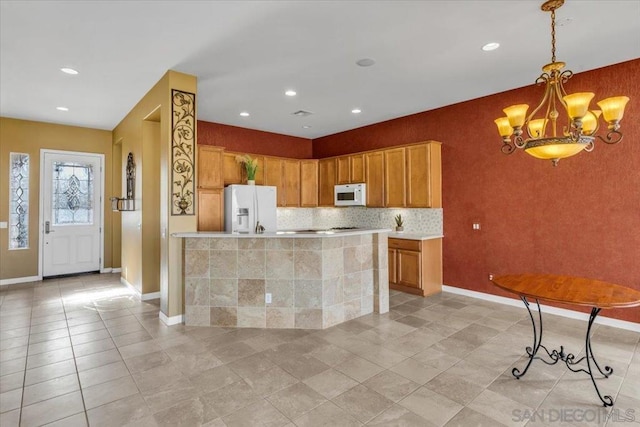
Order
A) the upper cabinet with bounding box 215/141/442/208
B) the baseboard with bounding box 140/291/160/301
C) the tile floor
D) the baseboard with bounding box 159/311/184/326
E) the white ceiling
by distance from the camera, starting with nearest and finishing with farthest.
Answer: the tile floor → the white ceiling → the baseboard with bounding box 159/311/184/326 → the baseboard with bounding box 140/291/160/301 → the upper cabinet with bounding box 215/141/442/208

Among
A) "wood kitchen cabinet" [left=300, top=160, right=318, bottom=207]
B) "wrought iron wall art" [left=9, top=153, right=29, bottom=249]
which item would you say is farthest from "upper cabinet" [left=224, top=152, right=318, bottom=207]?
"wrought iron wall art" [left=9, top=153, right=29, bottom=249]

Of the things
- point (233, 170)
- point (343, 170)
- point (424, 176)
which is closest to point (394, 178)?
point (424, 176)

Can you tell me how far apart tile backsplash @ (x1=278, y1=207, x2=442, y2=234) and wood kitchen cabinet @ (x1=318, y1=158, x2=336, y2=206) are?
350 mm

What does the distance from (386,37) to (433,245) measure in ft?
10.4

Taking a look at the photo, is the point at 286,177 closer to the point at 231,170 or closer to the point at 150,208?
the point at 231,170

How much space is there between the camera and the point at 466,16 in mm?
2816

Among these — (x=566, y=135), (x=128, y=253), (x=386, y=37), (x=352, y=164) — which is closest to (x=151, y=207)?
(x=128, y=253)

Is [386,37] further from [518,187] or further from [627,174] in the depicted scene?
[627,174]

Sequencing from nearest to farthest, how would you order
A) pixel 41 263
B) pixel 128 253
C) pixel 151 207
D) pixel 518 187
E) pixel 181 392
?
pixel 181 392 < pixel 518 187 < pixel 151 207 < pixel 128 253 < pixel 41 263

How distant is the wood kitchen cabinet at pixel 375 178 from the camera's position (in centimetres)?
581

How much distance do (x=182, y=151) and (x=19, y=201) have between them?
424cm

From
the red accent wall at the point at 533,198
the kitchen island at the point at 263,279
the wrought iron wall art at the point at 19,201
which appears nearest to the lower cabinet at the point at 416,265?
the red accent wall at the point at 533,198

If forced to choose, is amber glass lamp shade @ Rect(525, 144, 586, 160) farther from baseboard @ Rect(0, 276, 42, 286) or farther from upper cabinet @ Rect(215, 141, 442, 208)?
baseboard @ Rect(0, 276, 42, 286)

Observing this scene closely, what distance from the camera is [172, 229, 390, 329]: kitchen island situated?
3.71 m
